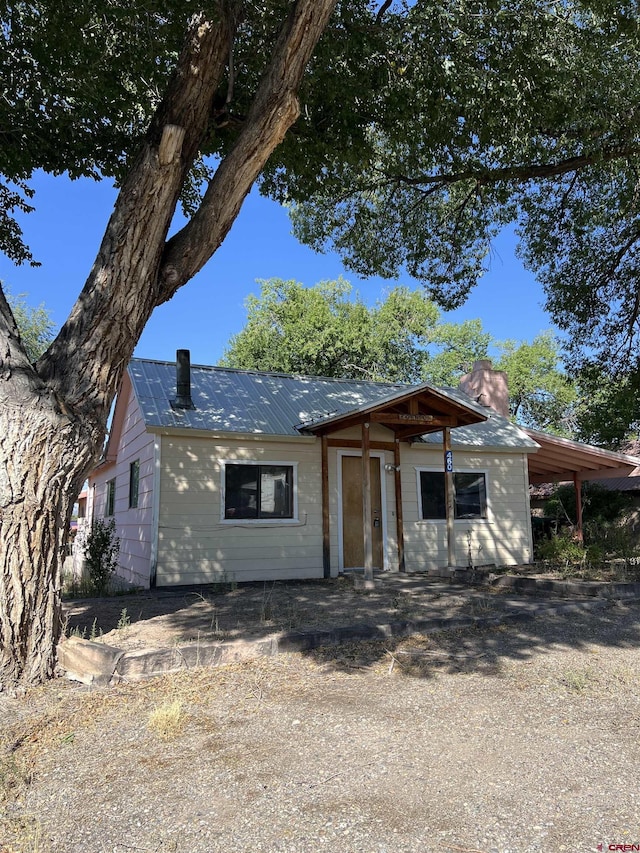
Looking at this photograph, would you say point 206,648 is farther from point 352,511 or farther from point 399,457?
point 399,457

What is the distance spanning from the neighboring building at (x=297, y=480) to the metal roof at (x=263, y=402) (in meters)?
0.05

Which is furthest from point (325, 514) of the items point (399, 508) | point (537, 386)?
point (537, 386)

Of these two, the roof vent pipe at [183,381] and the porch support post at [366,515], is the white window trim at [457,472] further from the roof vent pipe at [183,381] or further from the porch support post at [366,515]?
the roof vent pipe at [183,381]

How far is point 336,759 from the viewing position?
345 cm

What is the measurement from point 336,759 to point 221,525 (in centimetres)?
756

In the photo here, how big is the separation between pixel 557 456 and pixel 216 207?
40.0 ft

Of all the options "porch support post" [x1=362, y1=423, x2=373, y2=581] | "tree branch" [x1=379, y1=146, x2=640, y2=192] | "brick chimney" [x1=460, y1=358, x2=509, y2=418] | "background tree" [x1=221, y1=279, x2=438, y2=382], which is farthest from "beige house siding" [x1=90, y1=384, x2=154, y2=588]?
"background tree" [x1=221, y1=279, x2=438, y2=382]

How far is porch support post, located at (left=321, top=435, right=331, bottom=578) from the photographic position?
37.8 feet

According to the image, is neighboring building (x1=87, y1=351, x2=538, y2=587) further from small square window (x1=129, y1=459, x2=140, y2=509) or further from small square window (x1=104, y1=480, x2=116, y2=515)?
small square window (x1=104, y1=480, x2=116, y2=515)

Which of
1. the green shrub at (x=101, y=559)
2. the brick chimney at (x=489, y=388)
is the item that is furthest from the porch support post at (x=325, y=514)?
the brick chimney at (x=489, y=388)

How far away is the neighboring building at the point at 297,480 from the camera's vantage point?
10.6m

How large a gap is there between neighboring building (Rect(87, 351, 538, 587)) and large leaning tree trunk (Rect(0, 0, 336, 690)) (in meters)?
5.16

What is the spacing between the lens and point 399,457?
1263 centimetres

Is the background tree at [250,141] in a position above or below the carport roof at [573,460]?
above
